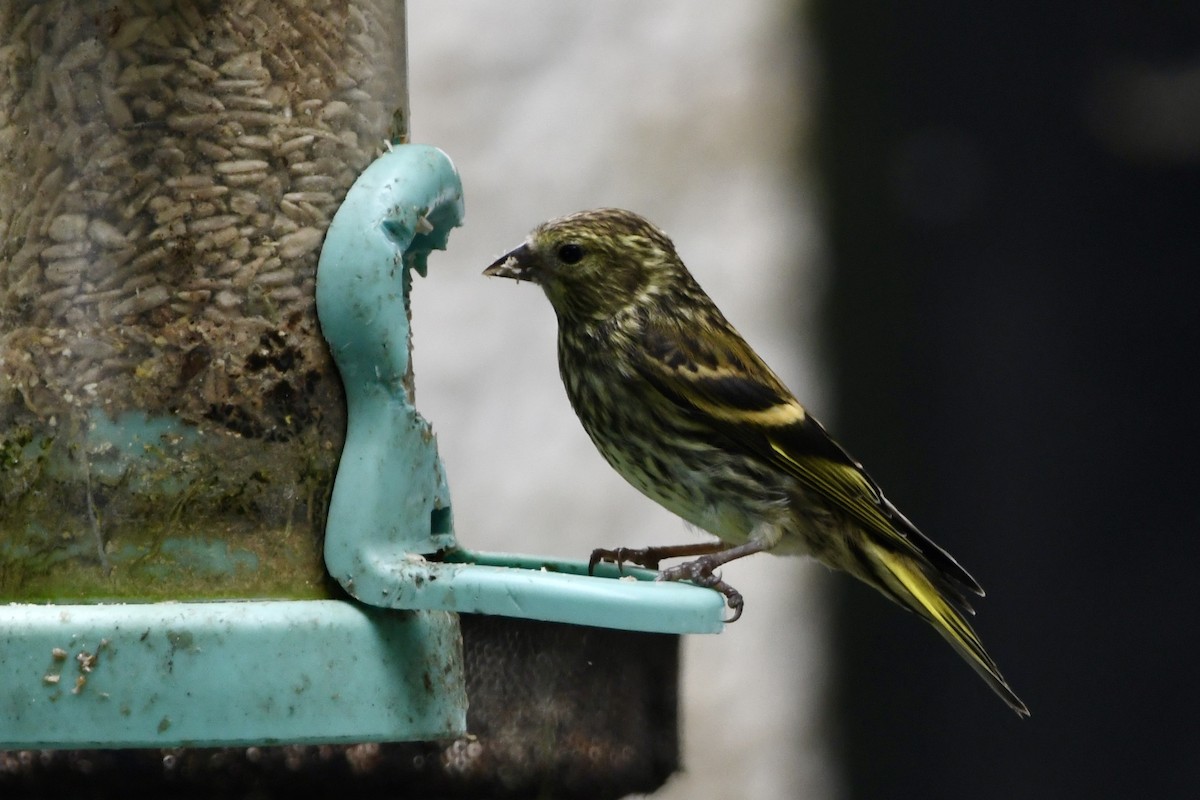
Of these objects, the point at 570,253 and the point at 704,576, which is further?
the point at 570,253

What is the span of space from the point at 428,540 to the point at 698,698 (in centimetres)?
226

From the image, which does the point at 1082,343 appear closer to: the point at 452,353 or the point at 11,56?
the point at 452,353

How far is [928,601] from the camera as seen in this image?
348 centimetres

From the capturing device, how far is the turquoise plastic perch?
2.41 m

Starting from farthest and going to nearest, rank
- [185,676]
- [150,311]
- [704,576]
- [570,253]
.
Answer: [570,253] → [704,576] → [150,311] → [185,676]

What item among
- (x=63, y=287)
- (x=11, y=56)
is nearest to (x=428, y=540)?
(x=63, y=287)

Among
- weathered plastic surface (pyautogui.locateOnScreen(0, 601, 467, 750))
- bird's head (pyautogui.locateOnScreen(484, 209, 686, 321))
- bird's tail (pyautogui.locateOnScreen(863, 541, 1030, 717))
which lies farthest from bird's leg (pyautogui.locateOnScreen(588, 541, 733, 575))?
weathered plastic surface (pyautogui.locateOnScreen(0, 601, 467, 750))

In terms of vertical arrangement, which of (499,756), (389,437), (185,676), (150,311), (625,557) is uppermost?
(150,311)

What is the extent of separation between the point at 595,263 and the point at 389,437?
1.06 metres

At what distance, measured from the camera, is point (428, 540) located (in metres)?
2.65

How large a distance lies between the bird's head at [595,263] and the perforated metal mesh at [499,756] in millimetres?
868

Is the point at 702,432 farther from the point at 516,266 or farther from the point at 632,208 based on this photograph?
the point at 632,208

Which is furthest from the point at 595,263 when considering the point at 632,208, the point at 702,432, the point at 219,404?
the point at 632,208

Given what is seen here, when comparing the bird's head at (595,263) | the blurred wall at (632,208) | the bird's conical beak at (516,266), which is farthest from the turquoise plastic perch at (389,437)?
the blurred wall at (632,208)
